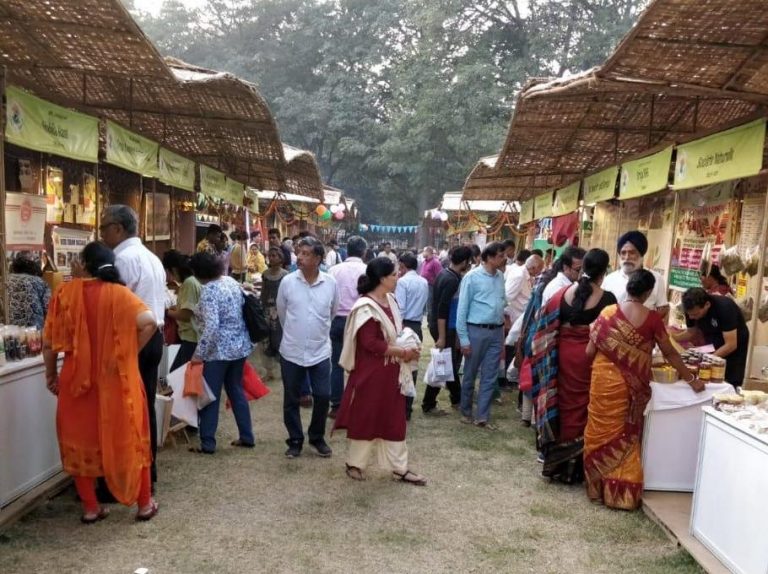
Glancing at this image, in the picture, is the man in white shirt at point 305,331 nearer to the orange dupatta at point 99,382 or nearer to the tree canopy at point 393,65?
the orange dupatta at point 99,382

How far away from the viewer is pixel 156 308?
3809 mm

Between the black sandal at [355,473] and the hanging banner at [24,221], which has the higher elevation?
the hanging banner at [24,221]

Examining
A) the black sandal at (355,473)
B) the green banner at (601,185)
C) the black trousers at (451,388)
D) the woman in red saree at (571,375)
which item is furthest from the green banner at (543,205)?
the black sandal at (355,473)

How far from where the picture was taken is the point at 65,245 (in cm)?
678

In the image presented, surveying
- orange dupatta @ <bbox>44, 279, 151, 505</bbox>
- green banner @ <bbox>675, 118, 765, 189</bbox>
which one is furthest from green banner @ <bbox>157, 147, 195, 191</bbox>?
green banner @ <bbox>675, 118, 765, 189</bbox>

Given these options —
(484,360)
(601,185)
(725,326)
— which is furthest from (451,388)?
(601,185)

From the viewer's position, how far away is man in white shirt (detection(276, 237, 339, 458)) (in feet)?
15.0

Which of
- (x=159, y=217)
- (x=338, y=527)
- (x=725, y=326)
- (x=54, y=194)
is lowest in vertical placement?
(x=338, y=527)

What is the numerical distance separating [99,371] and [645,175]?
528 cm

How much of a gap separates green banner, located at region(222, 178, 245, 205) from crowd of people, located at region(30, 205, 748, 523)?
4.45 metres

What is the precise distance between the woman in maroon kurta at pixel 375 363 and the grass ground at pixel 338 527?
1.43 feet

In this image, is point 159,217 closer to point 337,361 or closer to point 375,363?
point 337,361

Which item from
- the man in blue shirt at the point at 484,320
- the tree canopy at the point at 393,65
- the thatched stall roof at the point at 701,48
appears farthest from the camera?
the tree canopy at the point at 393,65

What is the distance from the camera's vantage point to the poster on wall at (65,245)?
6.60 metres
